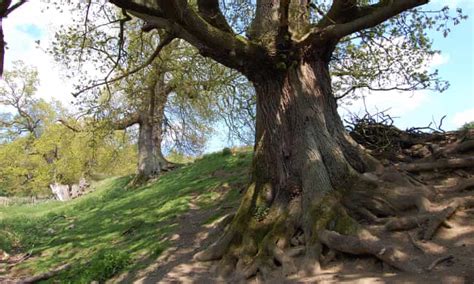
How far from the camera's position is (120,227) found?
12.1 meters

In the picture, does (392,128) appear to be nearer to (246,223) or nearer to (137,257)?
(246,223)

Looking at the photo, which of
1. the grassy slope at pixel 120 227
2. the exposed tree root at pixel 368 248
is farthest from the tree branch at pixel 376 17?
the grassy slope at pixel 120 227

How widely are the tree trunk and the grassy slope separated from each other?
2401 millimetres

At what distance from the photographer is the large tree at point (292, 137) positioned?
21.7 feet

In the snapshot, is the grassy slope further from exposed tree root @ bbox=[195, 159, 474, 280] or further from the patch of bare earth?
exposed tree root @ bbox=[195, 159, 474, 280]

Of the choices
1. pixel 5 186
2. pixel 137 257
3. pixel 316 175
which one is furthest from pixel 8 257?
pixel 5 186

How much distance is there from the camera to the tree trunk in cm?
687

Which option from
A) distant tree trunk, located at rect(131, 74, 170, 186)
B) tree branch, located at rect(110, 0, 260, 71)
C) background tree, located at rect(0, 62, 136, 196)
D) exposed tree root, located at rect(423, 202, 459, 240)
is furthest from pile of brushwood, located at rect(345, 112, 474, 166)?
background tree, located at rect(0, 62, 136, 196)

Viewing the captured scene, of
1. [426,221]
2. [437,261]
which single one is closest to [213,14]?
[426,221]

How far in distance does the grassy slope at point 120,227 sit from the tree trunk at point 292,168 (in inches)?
94.5

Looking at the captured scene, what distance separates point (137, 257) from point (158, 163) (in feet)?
42.8

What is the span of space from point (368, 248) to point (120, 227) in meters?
8.19

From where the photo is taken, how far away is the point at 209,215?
10359mm

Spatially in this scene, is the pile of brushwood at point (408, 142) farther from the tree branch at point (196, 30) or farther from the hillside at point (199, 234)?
the tree branch at point (196, 30)
